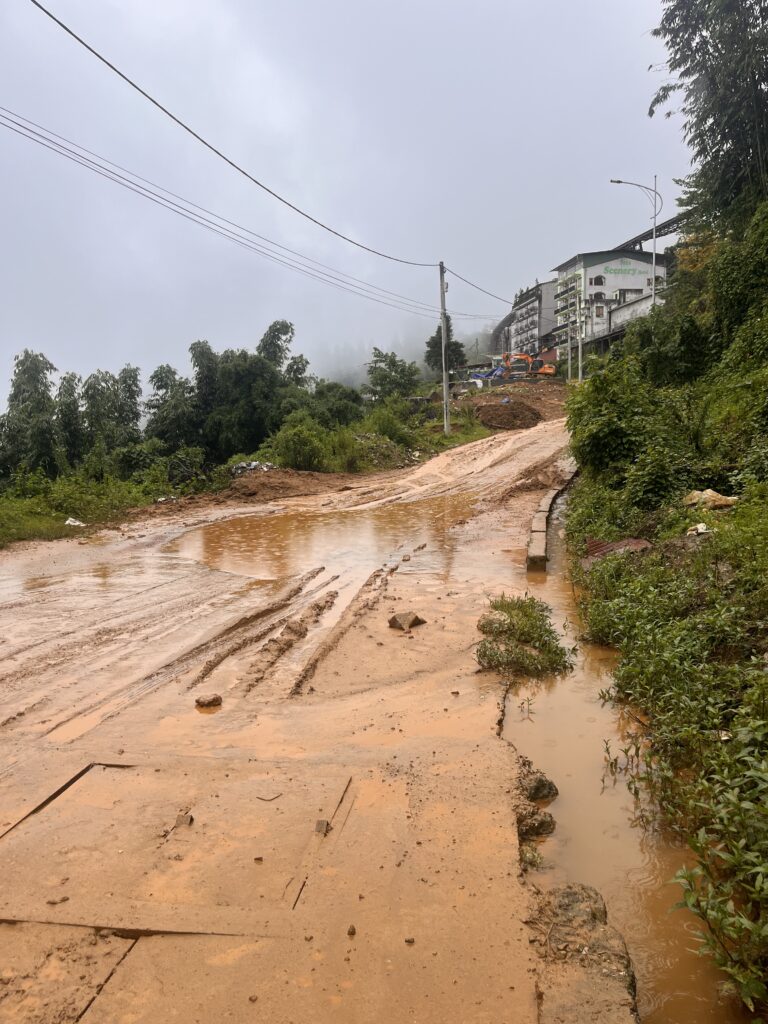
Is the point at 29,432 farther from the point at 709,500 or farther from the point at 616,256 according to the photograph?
the point at 616,256

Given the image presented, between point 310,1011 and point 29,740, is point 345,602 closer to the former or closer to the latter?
point 29,740

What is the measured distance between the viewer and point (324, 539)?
39.7 ft

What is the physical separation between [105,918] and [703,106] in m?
24.2

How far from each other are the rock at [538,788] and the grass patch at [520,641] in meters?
1.60

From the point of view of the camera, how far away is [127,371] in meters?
28.6

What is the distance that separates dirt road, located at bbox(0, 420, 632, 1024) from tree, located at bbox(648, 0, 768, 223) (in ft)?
60.5

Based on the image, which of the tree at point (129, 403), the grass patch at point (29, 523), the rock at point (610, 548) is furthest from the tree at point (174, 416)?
the rock at point (610, 548)

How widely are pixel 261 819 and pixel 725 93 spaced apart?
74.5 feet

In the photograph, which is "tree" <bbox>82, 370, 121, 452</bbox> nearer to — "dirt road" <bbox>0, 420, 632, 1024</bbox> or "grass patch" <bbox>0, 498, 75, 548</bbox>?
Result: "grass patch" <bbox>0, 498, 75, 548</bbox>

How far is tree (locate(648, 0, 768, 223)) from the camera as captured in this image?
1777cm

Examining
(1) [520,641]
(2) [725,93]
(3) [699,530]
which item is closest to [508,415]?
(2) [725,93]

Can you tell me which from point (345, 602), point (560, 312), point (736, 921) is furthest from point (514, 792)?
point (560, 312)

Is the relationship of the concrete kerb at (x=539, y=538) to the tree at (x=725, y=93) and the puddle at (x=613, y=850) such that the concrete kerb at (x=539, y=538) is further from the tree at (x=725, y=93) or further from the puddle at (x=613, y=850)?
the tree at (x=725, y=93)

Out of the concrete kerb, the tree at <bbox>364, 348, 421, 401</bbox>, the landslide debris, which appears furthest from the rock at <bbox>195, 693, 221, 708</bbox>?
the tree at <bbox>364, 348, 421, 401</bbox>
